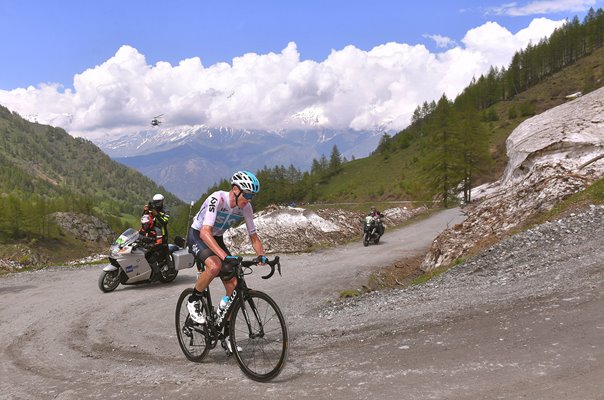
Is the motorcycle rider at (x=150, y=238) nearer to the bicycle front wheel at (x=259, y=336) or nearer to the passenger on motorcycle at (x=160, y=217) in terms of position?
the passenger on motorcycle at (x=160, y=217)

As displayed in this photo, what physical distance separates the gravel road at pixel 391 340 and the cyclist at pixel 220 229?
3.66ft

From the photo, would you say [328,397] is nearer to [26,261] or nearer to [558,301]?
[558,301]

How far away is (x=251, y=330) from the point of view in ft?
19.5

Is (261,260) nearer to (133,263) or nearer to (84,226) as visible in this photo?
(133,263)

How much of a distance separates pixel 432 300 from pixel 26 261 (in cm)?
2502

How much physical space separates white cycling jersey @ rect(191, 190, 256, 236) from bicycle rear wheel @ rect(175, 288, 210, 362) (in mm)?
1096

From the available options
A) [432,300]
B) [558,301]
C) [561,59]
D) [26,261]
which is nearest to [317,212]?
[26,261]

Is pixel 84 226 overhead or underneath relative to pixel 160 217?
overhead

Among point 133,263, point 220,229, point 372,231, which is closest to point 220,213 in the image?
point 220,229

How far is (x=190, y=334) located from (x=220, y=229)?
1711mm

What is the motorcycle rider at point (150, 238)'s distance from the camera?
43.6 feet

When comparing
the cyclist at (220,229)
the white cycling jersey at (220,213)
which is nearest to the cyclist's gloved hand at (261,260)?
the cyclist at (220,229)

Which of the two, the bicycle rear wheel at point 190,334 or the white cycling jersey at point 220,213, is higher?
the white cycling jersey at point 220,213

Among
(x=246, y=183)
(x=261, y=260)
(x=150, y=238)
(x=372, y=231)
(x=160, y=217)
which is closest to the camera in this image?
(x=261, y=260)
